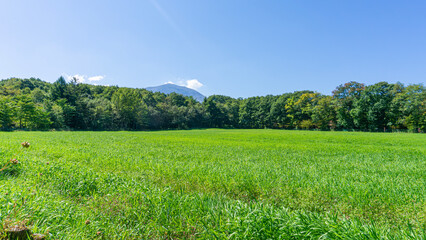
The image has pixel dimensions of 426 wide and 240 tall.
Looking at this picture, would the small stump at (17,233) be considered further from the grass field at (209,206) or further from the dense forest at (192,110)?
the dense forest at (192,110)

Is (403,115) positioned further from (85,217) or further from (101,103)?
(101,103)

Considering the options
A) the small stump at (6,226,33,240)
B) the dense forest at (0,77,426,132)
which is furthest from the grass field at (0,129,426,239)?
the dense forest at (0,77,426,132)

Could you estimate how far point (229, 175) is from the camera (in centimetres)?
580

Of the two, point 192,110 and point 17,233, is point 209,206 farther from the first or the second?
point 192,110

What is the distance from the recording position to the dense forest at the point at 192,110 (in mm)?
49094

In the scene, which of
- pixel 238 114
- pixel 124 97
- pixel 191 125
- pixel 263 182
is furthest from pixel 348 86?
pixel 124 97

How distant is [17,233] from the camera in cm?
173

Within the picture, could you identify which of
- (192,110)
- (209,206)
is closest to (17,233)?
(209,206)

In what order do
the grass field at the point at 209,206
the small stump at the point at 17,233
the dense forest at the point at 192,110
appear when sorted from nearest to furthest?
the small stump at the point at 17,233, the grass field at the point at 209,206, the dense forest at the point at 192,110

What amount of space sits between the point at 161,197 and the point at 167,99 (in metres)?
99.9

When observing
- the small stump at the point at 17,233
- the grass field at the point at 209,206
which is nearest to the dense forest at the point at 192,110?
the grass field at the point at 209,206

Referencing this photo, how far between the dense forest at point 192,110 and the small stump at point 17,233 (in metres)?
65.1

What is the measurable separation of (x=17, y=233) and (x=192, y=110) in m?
88.0

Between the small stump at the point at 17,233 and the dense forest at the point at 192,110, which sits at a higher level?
the dense forest at the point at 192,110
